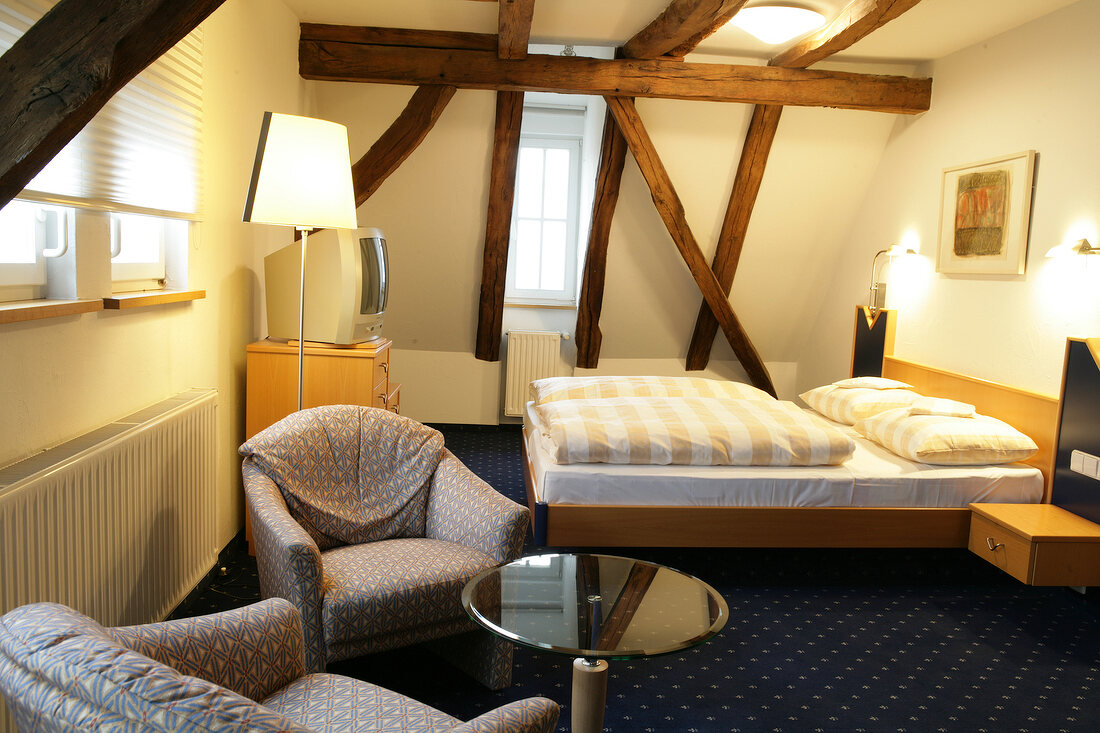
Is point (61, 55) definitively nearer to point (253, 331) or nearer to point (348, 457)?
point (348, 457)

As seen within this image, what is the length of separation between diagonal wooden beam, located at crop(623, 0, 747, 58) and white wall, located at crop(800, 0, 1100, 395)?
1.47 meters

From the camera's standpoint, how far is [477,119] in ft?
16.0

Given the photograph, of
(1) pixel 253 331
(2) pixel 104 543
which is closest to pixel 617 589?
(2) pixel 104 543

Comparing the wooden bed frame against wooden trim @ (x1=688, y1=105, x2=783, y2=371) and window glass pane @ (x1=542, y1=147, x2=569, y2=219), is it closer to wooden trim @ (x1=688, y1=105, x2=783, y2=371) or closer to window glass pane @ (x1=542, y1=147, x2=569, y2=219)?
wooden trim @ (x1=688, y1=105, x2=783, y2=371)

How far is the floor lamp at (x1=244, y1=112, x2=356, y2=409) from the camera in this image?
2791mm

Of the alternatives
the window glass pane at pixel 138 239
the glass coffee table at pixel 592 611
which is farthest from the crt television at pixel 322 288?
the glass coffee table at pixel 592 611

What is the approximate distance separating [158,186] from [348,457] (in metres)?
1.03

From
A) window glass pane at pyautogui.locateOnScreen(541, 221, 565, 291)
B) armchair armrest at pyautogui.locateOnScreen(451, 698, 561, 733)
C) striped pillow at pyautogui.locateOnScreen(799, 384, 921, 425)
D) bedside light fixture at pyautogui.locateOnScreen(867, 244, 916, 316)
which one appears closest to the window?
armchair armrest at pyautogui.locateOnScreen(451, 698, 561, 733)

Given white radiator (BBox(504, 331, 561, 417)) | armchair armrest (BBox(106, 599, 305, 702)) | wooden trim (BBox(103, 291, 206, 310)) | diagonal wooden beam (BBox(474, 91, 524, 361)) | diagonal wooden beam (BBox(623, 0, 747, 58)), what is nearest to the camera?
armchair armrest (BBox(106, 599, 305, 702))

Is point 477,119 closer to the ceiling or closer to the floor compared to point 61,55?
closer to the ceiling

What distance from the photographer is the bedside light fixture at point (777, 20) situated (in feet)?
11.7

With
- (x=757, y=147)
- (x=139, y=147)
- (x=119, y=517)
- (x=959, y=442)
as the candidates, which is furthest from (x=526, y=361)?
(x=119, y=517)

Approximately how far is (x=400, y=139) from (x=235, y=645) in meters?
3.59

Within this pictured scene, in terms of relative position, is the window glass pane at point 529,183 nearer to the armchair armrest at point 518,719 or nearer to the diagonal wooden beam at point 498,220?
the diagonal wooden beam at point 498,220
